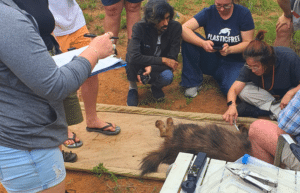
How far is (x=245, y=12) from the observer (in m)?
3.98

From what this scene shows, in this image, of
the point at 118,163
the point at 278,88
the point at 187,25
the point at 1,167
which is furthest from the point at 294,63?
the point at 1,167

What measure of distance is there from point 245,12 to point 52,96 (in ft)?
10.9

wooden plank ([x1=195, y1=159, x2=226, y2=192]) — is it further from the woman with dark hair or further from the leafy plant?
the woman with dark hair

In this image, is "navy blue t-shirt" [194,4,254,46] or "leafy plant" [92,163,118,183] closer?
"leafy plant" [92,163,118,183]

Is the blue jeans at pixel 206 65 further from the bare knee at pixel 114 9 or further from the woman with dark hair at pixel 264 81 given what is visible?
the bare knee at pixel 114 9

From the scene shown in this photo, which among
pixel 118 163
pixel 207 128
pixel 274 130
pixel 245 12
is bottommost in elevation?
pixel 118 163

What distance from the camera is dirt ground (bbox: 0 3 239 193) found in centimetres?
268

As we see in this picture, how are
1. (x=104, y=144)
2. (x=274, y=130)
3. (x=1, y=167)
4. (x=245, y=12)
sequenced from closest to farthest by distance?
(x=1, y=167), (x=274, y=130), (x=104, y=144), (x=245, y=12)

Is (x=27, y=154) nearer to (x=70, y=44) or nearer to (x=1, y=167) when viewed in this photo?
(x=1, y=167)

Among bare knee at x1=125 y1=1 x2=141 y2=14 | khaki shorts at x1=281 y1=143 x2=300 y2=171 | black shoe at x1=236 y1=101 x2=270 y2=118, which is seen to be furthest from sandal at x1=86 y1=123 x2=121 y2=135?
bare knee at x1=125 y1=1 x2=141 y2=14

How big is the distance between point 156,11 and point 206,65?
1197 mm

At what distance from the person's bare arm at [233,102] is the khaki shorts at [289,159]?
1274mm

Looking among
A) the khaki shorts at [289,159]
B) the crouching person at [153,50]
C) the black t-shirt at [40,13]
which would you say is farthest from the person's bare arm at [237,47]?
the black t-shirt at [40,13]

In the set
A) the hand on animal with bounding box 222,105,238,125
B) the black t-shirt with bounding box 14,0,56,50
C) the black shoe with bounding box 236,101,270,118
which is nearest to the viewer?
the black t-shirt with bounding box 14,0,56,50
